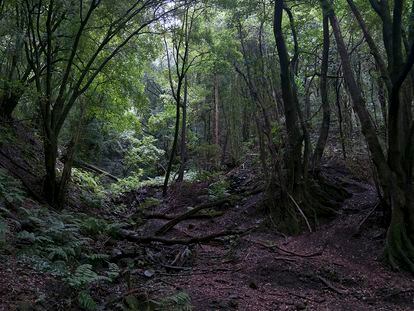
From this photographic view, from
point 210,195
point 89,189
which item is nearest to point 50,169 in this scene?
point 89,189

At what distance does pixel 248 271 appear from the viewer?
6.43m

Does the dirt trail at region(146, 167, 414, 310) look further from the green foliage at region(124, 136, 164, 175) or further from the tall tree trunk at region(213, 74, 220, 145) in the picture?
the green foliage at region(124, 136, 164, 175)

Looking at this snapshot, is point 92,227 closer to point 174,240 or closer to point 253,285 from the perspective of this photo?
point 174,240

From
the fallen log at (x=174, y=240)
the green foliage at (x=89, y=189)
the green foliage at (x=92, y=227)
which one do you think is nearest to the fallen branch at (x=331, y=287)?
the fallen log at (x=174, y=240)

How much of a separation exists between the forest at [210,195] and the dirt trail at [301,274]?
0.11 feet

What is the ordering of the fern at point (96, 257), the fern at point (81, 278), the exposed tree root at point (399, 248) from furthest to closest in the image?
the exposed tree root at point (399, 248)
the fern at point (96, 257)
the fern at point (81, 278)

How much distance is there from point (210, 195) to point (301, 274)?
706cm

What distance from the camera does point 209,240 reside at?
26.6ft

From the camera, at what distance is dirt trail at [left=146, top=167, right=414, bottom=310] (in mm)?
5293

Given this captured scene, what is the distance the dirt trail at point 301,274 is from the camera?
17.4 ft

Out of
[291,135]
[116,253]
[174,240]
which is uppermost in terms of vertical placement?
[291,135]

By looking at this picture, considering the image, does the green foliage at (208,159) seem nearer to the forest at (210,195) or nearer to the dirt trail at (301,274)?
the forest at (210,195)

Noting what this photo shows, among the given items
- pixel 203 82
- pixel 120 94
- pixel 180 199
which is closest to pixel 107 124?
pixel 120 94

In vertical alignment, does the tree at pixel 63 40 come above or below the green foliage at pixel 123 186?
above
